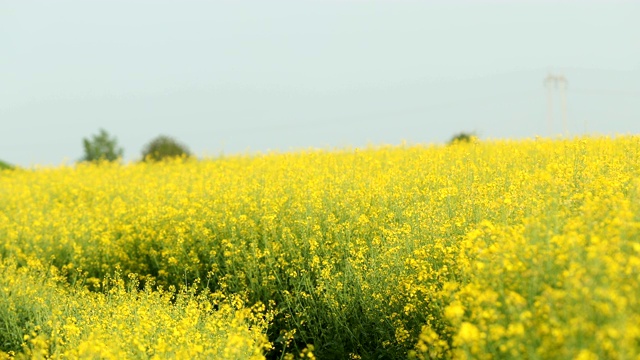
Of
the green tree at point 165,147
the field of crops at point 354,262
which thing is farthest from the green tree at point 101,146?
the field of crops at point 354,262

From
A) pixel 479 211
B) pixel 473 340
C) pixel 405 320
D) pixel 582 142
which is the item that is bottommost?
pixel 405 320

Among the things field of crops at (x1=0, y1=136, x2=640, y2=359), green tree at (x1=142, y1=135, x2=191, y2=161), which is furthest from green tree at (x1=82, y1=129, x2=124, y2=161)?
field of crops at (x1=0, y1=136, x2=640, y2=359)

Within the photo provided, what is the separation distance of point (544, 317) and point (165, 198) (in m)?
6.36

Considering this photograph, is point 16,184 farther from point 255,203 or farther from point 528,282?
point 528,282

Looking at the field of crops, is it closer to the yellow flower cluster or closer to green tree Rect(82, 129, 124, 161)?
the yellow flower cluster

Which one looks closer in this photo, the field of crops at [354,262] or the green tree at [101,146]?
the field of crops at [354,262]

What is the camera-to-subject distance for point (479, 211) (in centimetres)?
555

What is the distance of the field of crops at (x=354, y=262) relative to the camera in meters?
3.37

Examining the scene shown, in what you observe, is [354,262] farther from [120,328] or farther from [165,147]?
[165,147]

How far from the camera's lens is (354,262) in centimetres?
582

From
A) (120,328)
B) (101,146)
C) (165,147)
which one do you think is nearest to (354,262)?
(120,328)

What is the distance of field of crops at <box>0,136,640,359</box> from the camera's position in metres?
3.37

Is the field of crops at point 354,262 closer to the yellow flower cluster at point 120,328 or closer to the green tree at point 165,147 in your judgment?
the yellow flower cluster at point 120,328

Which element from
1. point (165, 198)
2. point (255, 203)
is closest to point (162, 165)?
point (165, 198)
